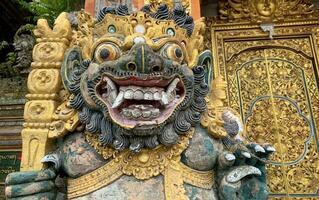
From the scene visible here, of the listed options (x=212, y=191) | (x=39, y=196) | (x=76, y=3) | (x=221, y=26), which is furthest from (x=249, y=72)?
(x=39, y=196)

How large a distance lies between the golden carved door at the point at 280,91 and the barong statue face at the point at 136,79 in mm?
2169

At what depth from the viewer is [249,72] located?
15.4 ft

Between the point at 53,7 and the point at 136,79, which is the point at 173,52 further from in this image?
the point at 53,7

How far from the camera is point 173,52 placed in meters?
2.22

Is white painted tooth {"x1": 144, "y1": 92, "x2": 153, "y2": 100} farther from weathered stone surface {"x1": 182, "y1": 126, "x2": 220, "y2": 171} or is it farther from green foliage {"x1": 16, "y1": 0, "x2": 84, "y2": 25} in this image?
green foliage {"x1": 16, "y1": 0, "x2": 84, "y2": 25}

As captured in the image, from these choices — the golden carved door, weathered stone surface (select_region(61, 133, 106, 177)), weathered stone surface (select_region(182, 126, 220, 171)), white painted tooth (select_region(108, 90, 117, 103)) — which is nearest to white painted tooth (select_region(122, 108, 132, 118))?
white painted tooth (select_region(108, 90, 117, 103))

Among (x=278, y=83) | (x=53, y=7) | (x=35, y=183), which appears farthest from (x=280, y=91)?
(x=35, y=183)

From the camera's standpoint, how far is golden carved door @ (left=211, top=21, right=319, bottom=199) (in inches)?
160

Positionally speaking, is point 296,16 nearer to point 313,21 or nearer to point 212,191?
point 313,21

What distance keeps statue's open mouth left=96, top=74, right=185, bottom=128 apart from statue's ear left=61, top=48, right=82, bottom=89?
1.21 ft

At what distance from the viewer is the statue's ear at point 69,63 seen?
240cm

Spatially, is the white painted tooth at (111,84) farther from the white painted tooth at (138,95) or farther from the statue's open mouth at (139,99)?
the white painted tooth at (138,95)

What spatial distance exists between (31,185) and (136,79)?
3.05 feet

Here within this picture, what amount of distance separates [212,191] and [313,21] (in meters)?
3.66
